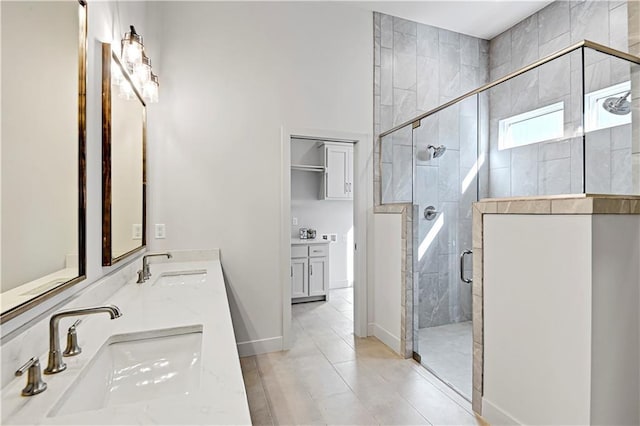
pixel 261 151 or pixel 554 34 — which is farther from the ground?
pixel 554 34

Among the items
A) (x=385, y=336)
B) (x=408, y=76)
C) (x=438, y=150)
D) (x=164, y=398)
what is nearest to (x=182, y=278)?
(x=164, y=398)

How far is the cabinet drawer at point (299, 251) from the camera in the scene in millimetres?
4363

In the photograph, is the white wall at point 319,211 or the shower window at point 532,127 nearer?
the shower window at point 532,127

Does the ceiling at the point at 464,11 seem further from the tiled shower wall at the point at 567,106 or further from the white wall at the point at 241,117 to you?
the white wall at the point at 241,117

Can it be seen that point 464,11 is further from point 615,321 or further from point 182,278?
point 182,278

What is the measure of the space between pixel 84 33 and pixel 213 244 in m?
1.76

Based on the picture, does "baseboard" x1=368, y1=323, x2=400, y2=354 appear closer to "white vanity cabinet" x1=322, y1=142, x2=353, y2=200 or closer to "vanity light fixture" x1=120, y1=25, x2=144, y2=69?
"white vanity cabinet" x1=322, y1=142, x2=353, y2=200

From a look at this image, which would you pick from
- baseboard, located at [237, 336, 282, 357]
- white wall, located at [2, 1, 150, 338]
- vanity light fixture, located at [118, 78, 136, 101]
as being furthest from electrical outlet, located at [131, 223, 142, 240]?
baseboard, located at [237, 336, 282, 357]

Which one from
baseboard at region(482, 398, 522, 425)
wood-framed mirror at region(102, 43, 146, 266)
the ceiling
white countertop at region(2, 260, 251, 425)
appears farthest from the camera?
the ceiling

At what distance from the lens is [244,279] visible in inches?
111

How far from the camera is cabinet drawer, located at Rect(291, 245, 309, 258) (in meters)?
4.36

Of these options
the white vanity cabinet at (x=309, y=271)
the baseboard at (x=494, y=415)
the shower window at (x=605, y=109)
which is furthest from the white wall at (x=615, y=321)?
the white vanity cabinet at (x=309, y=271)

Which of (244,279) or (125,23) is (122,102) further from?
(244,279)

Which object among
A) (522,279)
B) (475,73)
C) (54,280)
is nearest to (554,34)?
(475,73)
